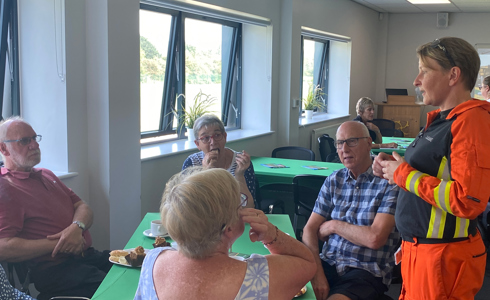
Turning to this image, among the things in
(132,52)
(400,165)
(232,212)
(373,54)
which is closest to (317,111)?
(373,54)

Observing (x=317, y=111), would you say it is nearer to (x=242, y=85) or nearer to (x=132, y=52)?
(x=242, y=85)

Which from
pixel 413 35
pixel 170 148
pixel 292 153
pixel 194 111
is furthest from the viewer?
pixel 413 35

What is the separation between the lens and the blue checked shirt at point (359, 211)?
2.60 meters

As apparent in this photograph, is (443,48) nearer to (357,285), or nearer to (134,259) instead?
(357,285)

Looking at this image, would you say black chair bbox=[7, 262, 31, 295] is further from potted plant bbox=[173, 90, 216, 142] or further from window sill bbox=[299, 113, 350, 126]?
window sill bbox=[299, 113, 350, 126]

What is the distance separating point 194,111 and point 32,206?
3.01 metres

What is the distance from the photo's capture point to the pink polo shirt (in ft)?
8.73

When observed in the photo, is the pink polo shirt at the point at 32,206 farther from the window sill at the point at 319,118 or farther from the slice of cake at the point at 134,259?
the window sill at the point at 319,118

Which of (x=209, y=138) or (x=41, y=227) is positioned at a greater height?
(x=209, y=138)

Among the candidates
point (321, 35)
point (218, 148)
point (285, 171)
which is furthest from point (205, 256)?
point (321, 35)

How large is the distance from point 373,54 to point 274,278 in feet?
33.1

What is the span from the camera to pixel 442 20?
10617mm

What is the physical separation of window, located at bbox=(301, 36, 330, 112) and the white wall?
2.28 m

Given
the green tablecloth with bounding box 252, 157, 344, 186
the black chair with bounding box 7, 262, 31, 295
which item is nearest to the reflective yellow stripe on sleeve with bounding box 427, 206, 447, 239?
the black chair with bounding box 7, 262, 31, 295
